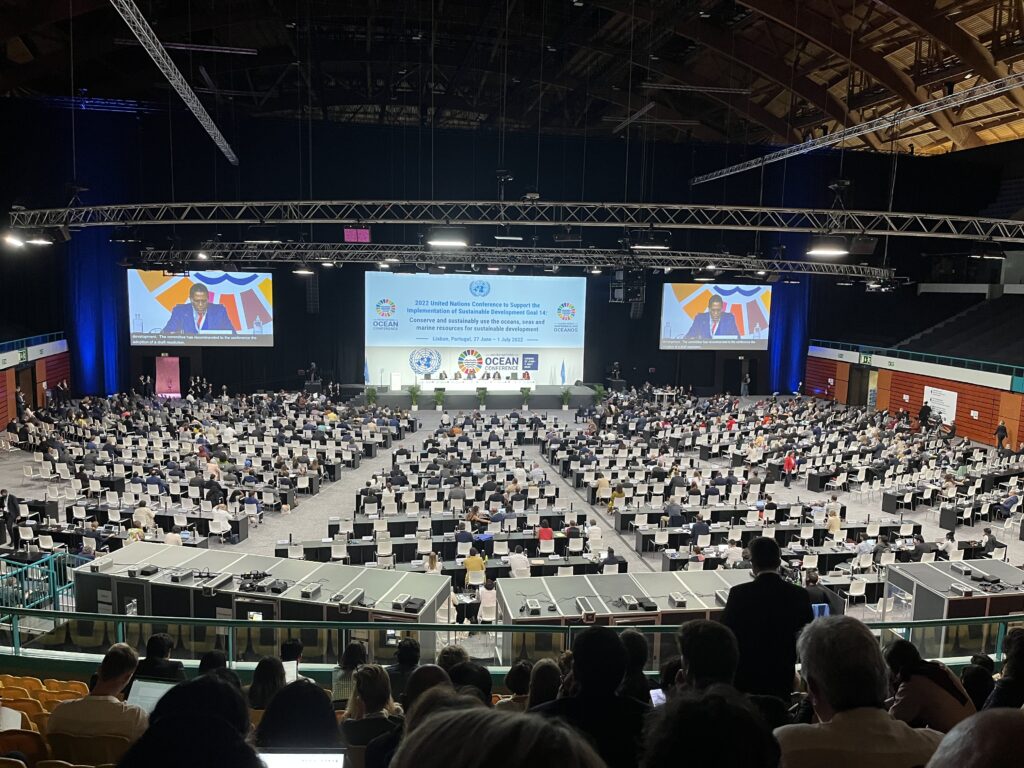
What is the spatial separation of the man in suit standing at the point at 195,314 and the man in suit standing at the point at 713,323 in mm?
21860

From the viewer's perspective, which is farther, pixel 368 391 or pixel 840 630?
pixel 368 391

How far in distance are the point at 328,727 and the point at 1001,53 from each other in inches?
966

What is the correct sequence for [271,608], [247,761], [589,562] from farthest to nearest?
1. [589,562]
2. [271,608]
3. [247,761]

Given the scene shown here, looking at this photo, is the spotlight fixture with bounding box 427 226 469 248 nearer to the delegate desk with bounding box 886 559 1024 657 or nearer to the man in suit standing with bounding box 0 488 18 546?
the man in suit standing with bounding box 0 488 18 546

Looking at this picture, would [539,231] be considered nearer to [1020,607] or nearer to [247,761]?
[1020,607]

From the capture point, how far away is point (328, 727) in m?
3.49

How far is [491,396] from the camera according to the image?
102ft

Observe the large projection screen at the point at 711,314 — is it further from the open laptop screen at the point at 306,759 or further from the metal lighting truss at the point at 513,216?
the open laptop screen at the point at 306,759

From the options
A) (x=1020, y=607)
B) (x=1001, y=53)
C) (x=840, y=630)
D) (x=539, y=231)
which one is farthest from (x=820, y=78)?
(x=840, y=630)

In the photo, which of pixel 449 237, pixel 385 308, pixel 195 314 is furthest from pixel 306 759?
pixel 195 314

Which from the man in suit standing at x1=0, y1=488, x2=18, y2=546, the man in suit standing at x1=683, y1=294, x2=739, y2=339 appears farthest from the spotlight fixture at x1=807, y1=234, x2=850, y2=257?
the man in suit standing at x1=0, y1=488, x2=18, y2=546

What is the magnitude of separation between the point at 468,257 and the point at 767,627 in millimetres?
24369

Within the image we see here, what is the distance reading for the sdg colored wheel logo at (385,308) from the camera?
3209 centimetres

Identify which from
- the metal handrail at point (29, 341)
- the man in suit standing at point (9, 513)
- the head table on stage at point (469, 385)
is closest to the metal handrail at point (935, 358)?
the head table on stage at point (469, 385)
